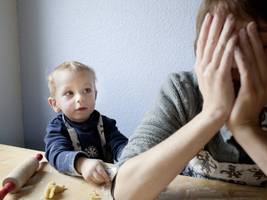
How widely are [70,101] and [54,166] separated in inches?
10.1

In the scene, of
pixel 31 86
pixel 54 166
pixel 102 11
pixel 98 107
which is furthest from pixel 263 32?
pixel 31 86

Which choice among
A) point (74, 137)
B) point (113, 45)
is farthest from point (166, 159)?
point (113, 45)

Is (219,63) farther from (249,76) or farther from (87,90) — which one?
(87,90)

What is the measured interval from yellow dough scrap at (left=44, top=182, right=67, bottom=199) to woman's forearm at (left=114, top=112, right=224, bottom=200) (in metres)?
0.18

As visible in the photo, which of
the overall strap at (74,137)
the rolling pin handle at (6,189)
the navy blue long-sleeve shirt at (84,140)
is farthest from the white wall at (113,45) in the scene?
the rolling pin handle at (6,189)

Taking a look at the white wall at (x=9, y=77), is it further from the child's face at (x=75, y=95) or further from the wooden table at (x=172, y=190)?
the wooden table at (x=172, y=190)

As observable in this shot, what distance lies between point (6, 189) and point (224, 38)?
61 centimetres

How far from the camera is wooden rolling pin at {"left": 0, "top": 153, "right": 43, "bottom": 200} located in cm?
86

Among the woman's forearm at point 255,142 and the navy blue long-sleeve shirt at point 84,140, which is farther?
the navy blue long-sleeve shirt at point 84,140

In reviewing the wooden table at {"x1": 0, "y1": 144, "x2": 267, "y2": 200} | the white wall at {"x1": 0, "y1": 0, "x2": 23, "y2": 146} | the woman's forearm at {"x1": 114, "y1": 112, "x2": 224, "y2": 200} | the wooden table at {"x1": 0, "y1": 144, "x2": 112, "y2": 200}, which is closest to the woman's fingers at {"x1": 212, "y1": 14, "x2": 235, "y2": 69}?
the woman's forearm at {"x1": 114, "y1": 112, "x2": 224, "y2": 200}

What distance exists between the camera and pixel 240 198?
808 millimetres

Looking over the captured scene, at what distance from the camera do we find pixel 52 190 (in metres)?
0.84

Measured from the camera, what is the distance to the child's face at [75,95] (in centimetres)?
118

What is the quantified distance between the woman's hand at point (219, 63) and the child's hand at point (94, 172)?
1.00 feet
